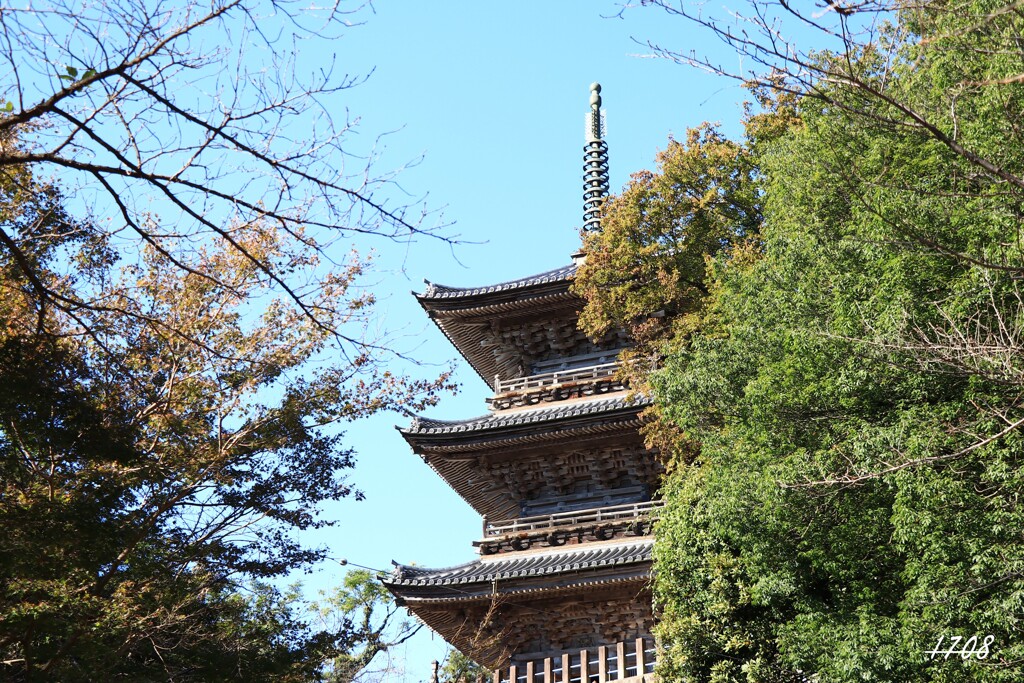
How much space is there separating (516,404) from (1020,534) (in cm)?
895

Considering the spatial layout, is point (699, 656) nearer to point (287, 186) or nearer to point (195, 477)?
point (195, 477)

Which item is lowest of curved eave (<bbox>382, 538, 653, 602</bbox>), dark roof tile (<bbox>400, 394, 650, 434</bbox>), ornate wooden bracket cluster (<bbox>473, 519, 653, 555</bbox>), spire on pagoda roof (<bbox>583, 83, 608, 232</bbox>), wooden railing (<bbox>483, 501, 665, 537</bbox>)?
curved eave (<bbox>382, 538, 653, 602</bbox>)

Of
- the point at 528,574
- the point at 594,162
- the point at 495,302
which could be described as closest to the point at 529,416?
the point at 495,302

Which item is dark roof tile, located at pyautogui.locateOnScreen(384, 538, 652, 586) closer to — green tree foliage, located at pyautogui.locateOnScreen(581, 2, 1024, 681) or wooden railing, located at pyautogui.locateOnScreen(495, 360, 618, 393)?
green tree foliage, located at pyautogui.locateOnScreen(581, 2, 1024, 681)

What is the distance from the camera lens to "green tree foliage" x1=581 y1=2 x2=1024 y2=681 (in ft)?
31.8

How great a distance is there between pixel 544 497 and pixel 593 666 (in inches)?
117

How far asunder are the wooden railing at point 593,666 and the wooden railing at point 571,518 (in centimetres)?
183

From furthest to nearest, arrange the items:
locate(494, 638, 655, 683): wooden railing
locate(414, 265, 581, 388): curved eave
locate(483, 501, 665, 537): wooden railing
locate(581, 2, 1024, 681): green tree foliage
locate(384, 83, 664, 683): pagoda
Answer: locate(414, 265, 581, 388): curved eave
locate(483, 501, 665, 537): wooden railing
locate(384, 83, 664, 683): pagoda
locate(494, 638, 655, 683): wooden railing
locate(581, 2, 1024, 681): green tree foliage

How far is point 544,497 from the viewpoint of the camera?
16953mm

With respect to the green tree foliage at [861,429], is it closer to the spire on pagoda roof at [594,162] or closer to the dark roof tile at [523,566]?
the dark roof tile at [523,566]

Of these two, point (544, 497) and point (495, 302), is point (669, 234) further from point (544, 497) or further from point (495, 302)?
point (544, 497)

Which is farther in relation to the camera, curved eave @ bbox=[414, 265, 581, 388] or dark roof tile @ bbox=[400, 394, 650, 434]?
curved eave @ bbox=[414, 265, 581, 388]

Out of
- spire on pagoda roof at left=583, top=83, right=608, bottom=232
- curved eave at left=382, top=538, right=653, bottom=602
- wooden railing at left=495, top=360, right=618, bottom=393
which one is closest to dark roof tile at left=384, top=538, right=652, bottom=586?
curved eave at left=382, top=538, right=653, bottom=602

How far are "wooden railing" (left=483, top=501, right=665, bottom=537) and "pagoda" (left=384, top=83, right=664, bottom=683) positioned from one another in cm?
2
